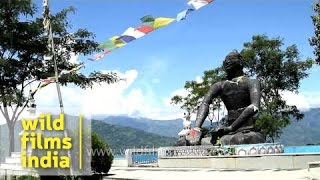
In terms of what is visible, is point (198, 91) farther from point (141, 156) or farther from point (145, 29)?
point (145, 29)

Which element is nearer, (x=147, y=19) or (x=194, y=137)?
(x=147, y=19)

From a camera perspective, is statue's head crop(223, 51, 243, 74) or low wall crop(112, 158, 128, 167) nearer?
statue's head crop(223, 51, 243, 74)

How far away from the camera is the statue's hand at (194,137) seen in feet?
63.5

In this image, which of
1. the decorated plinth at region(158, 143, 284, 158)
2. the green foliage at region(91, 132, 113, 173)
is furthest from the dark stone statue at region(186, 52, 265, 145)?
the green foliage at region(91, 132, 113, 173)

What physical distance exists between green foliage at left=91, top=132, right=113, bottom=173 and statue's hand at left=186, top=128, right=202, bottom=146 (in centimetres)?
400

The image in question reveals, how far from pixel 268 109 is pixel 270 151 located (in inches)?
739

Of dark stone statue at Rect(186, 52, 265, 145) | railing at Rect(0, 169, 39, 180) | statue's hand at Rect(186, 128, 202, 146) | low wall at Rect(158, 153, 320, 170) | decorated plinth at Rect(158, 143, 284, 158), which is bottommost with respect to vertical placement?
railing at Rect(0, 169, 39, 180)

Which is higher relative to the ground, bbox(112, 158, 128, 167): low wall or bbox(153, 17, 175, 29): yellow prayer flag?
bbox(153, 17, 175, 29): yellow prayer flag

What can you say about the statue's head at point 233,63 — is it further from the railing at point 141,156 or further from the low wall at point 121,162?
the low wall at point 121,162

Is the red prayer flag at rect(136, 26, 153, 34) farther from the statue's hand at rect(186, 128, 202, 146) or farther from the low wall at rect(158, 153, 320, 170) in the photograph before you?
the statue's hand at rect(186, 128, 202, 146)

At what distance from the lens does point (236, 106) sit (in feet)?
64.4

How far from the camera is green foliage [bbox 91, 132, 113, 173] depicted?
1594 centimetres

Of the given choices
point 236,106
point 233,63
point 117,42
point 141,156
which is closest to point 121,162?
point 141,156

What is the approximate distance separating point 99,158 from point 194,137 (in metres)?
5.53
